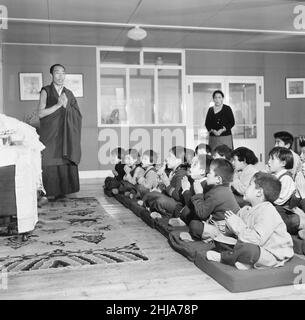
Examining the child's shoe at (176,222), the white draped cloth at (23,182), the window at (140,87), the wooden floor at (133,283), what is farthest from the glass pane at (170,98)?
the wooden floor at (133,283)

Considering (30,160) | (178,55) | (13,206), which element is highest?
(178,55)

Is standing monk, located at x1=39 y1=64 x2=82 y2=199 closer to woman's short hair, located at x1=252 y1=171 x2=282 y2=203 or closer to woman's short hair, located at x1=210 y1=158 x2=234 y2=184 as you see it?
woman's short hair, located at x1=210 y1=158 x2=234 y2=184

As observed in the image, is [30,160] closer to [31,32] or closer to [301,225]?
[301,225]

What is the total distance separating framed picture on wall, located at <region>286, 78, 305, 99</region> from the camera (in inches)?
317

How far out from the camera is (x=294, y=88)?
8.09m

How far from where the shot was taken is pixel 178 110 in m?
7.71

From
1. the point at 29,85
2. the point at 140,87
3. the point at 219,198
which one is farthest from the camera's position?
the point at 140,87

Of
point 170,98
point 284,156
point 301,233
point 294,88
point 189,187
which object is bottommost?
point 301,233

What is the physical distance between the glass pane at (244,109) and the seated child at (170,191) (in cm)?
416

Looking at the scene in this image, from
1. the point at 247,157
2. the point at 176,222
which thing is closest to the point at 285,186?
the point at 176,222

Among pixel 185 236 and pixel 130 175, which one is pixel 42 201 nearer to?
pixel 130 175

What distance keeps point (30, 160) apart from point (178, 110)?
520 centimetres

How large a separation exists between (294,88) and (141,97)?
3.02m

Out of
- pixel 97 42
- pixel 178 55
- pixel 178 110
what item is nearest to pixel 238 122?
pixel 178 110
